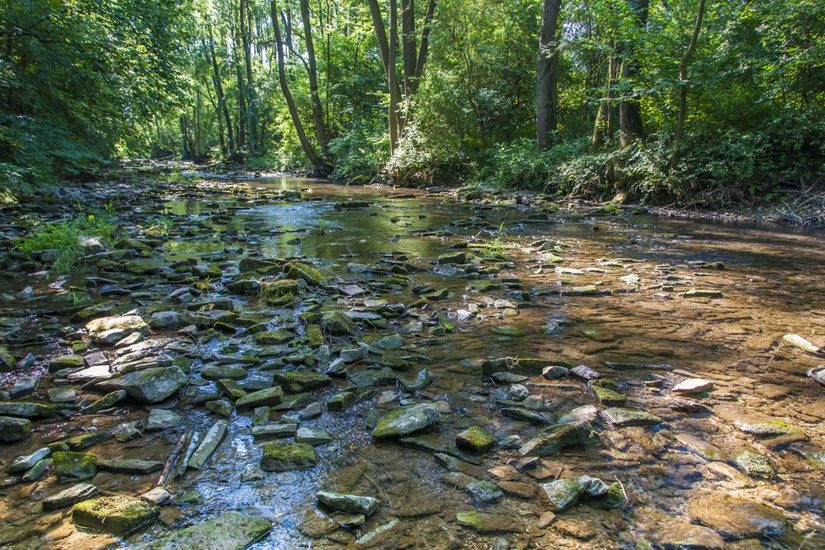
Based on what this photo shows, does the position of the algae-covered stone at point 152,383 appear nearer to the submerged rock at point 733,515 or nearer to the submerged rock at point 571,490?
the submerged rock at point 571,490

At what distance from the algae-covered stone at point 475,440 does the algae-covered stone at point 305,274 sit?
12.0 ft

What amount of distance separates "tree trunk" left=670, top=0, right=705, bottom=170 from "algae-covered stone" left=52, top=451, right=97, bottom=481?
1299 centimetres

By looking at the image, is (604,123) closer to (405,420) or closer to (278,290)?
(278,290)

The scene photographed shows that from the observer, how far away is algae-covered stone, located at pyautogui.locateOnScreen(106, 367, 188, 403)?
3.20 meters

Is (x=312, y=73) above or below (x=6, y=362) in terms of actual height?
above

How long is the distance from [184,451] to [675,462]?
2.49 metres

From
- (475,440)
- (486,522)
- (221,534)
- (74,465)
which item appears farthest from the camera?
(475,440)

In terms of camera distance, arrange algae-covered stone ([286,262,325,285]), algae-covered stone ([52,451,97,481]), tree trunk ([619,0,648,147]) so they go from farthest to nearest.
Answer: tree trunk ([619,0,648,147]) → algae-covered stone ([286,262,325,285]) → algae-covered stone ([52,451,97,481])

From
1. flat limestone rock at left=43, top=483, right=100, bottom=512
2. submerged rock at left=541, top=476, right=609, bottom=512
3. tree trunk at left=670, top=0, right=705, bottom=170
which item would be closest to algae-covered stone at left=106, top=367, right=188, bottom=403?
flat limestone rock at left=43, top=483, right=100, bottom=512

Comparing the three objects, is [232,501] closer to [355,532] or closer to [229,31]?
[355,532]

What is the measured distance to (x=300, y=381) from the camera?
3418mm

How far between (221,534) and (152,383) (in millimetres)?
1561

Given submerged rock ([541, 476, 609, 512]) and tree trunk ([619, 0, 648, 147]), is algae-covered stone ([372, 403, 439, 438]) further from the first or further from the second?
tree trunk ([619, 0, 648, 147])

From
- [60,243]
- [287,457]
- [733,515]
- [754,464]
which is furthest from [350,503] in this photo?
[60,243]
